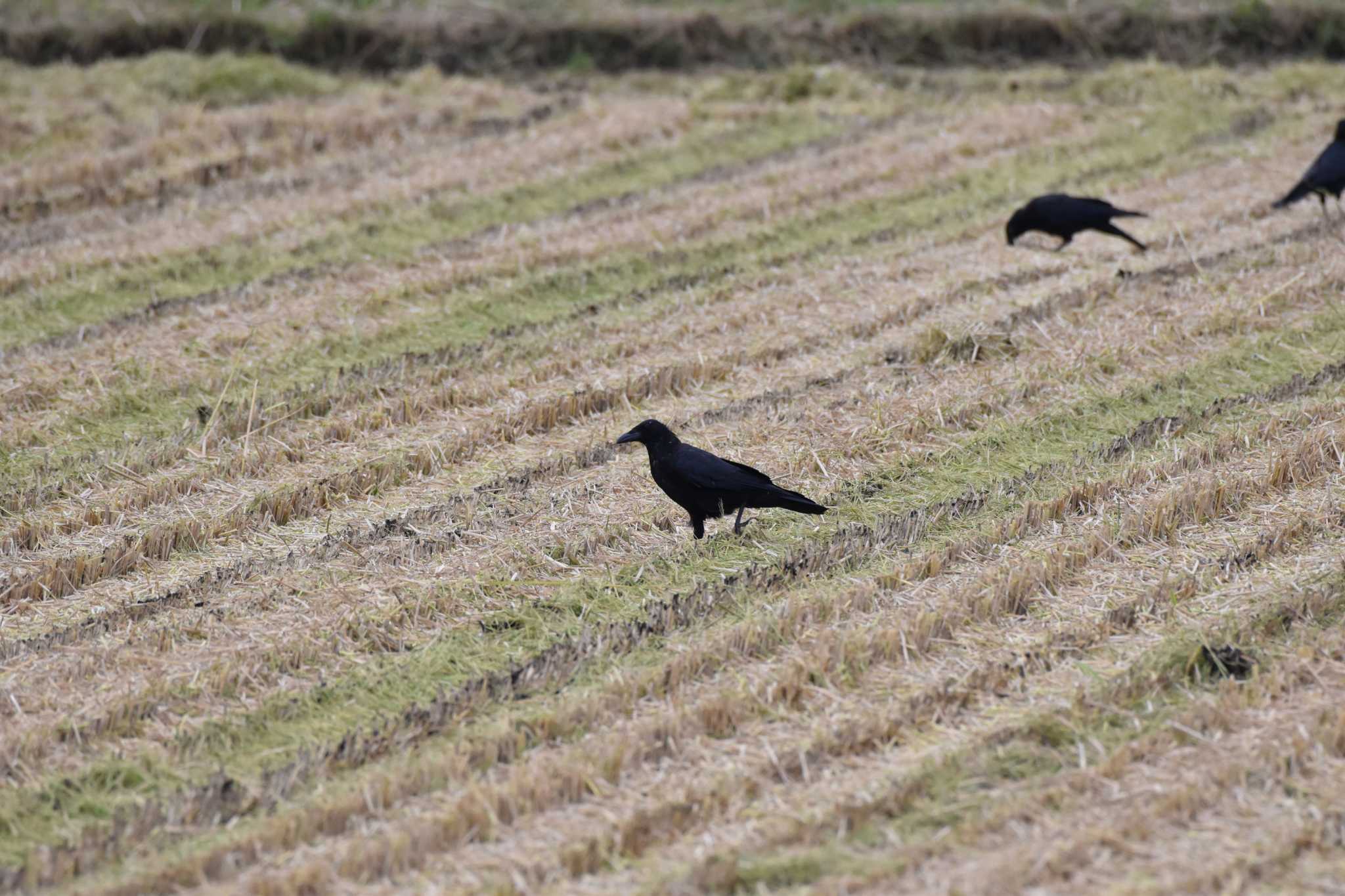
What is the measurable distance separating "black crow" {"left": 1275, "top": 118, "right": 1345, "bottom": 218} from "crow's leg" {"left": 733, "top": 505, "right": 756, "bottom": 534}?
611 centimetres

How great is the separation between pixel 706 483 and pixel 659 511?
64cm

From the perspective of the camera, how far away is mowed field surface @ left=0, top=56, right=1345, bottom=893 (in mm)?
4824

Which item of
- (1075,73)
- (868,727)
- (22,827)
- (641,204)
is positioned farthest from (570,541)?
(1075,73)

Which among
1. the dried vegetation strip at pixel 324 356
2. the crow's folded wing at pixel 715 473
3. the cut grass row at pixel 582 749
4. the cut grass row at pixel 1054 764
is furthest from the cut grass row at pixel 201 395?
the cut grass row at pixel 1054 764

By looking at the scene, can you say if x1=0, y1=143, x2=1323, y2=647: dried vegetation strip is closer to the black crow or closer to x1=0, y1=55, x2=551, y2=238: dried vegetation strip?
x1=0, y1=55, x2=551, y2=238: dried vegetation strip

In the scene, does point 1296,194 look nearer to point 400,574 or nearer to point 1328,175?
point 1328,175

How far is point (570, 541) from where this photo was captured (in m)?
6.93

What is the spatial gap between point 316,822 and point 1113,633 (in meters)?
2.97

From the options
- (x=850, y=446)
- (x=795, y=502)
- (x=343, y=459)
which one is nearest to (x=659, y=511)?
(x=795, y=502)

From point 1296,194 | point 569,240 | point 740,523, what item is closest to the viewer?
point 740,523

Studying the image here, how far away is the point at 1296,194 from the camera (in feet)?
37.4

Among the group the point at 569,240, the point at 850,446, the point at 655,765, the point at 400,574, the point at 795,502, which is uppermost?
the point at 569,240

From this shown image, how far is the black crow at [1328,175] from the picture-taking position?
440 inches

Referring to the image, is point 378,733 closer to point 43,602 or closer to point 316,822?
point 316,822
